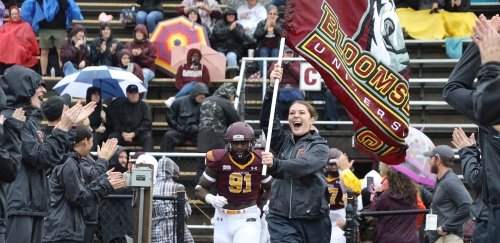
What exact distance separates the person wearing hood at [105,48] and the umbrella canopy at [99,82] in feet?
4.90

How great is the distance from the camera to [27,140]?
38.1 feet

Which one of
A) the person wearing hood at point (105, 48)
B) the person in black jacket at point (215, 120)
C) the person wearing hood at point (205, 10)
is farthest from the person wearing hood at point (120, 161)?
the person wearing hood at point (205, 10)

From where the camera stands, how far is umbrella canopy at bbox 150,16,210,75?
23.2 m

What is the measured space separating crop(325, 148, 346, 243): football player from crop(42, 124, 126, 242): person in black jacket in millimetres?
3582

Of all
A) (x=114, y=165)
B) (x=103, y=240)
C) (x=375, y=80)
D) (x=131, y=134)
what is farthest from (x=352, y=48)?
(x=131, y=134)

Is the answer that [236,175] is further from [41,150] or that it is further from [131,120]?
[131,120]

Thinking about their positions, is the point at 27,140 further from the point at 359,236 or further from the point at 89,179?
the point at 359,236

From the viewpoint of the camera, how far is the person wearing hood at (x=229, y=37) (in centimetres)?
2314

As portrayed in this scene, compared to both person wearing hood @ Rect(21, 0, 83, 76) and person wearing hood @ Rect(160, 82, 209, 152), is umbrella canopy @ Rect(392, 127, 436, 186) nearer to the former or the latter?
person wearing hood @ Rect(160, 82, 209, 152)

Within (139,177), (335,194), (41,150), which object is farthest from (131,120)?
(41,150)

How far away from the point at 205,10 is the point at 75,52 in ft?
8.86

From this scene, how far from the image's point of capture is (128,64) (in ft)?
72.9

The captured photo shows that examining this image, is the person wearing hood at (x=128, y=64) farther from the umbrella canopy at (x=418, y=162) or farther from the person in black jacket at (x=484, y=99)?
the person in black jacket at (x=484, y=99)

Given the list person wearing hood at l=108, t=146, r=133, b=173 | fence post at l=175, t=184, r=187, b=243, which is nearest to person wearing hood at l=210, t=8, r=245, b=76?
person wearing hood at l=108, t=146, r=133, b=173
